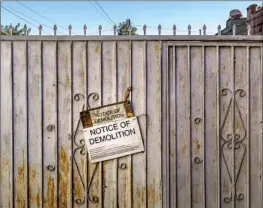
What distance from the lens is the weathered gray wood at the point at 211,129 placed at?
2932 mm

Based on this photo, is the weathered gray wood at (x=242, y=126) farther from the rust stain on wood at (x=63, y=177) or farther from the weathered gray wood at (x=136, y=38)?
the rust stain on wood at (x=63, y=177)

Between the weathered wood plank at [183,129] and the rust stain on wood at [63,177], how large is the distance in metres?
1.02

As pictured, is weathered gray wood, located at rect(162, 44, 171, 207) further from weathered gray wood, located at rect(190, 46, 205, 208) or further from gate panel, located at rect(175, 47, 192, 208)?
weathered gray wood, located at rect(190, 46, 205, 208)

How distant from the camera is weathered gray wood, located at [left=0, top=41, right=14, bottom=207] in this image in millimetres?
2904

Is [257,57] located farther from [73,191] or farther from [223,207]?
[73,191]

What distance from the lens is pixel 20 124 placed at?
292 cm

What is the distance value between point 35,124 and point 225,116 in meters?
1.74

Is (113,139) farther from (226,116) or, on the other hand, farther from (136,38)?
(226,116)

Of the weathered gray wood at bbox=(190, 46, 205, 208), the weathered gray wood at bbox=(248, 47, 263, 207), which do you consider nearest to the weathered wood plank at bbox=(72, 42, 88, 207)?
the weathered gray wood at bbox=(190, 46, 205, 208)

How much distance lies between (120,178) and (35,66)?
50.5 inches

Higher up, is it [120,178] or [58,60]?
[58,60]

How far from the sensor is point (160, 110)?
291cm

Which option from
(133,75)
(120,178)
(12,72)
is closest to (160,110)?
(133,75)

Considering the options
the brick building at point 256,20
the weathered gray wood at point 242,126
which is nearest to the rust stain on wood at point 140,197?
the weathered gray wood at point 242,126
